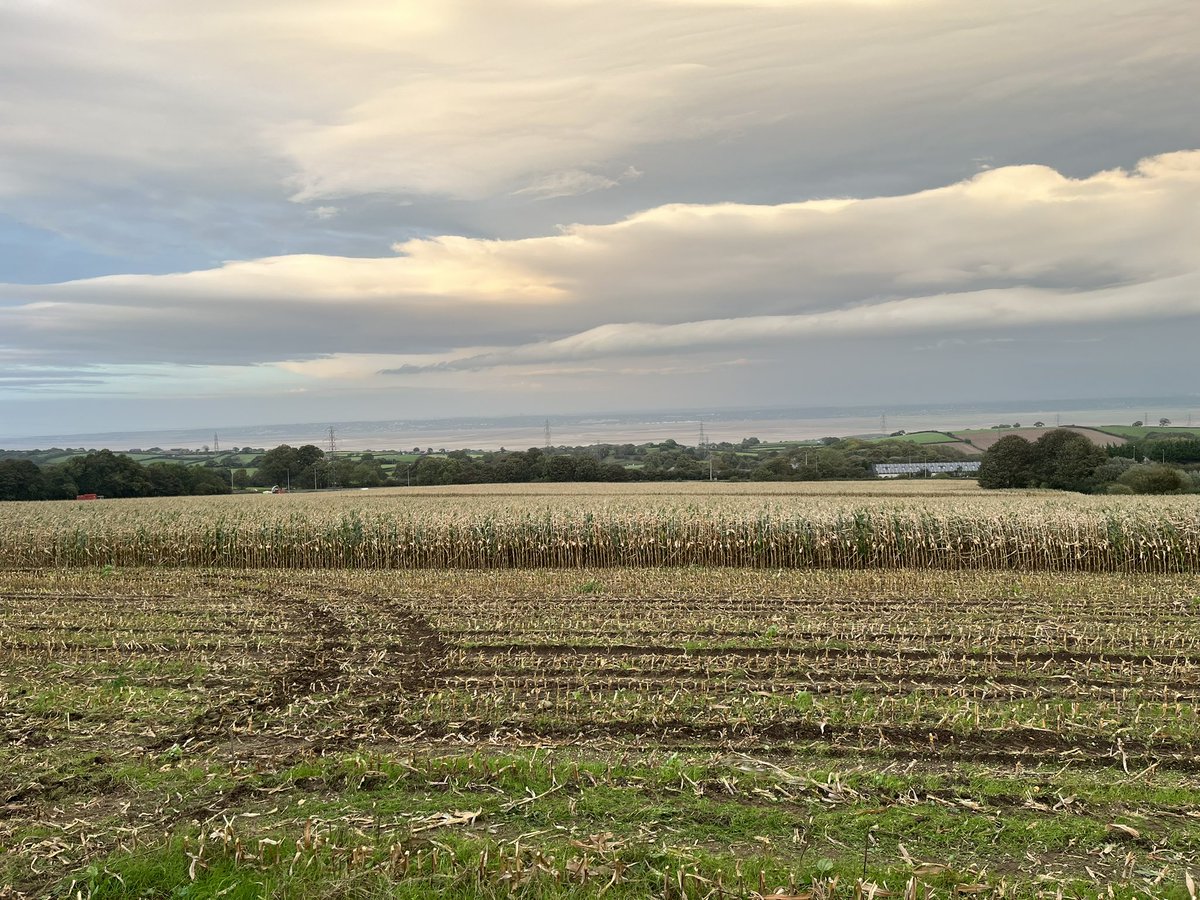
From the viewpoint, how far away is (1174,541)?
21.7 metres

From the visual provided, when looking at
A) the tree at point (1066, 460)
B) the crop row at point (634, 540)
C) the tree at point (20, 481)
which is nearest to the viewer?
the crop row at point (634, 540)

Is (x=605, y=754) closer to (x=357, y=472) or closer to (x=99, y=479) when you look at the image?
(x=99, y=479)

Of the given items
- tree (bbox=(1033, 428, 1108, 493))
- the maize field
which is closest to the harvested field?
the maize field

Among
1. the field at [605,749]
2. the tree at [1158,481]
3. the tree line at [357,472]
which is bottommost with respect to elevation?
the tree at [1158,481]

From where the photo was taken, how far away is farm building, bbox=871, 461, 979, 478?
73.2 meters

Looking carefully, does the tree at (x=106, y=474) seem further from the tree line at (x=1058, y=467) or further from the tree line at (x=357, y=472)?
the tree line at (x=1058, y=467)

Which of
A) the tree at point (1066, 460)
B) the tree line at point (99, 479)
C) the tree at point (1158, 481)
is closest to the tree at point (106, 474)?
the tree line at point (99, 479)

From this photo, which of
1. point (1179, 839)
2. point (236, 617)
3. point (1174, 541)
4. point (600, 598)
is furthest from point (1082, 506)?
point (236, 617)

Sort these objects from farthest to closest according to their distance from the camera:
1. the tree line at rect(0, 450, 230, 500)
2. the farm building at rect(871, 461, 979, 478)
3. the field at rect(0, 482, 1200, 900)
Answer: the farm building at rect(871, 461, 979, 478) < the tree line at rect(0, 450, 230, 500) < the field at rect(0, 482, 1200, 900)

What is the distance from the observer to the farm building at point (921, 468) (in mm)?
73250

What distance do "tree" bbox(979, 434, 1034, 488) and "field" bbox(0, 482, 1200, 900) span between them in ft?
141

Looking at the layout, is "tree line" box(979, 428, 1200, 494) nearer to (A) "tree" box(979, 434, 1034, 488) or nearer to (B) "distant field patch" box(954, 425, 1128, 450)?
(A) "tree" box(979, 434, 1034, 488)

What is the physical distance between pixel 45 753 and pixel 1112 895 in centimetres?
912

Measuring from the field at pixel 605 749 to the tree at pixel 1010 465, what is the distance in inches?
1694
